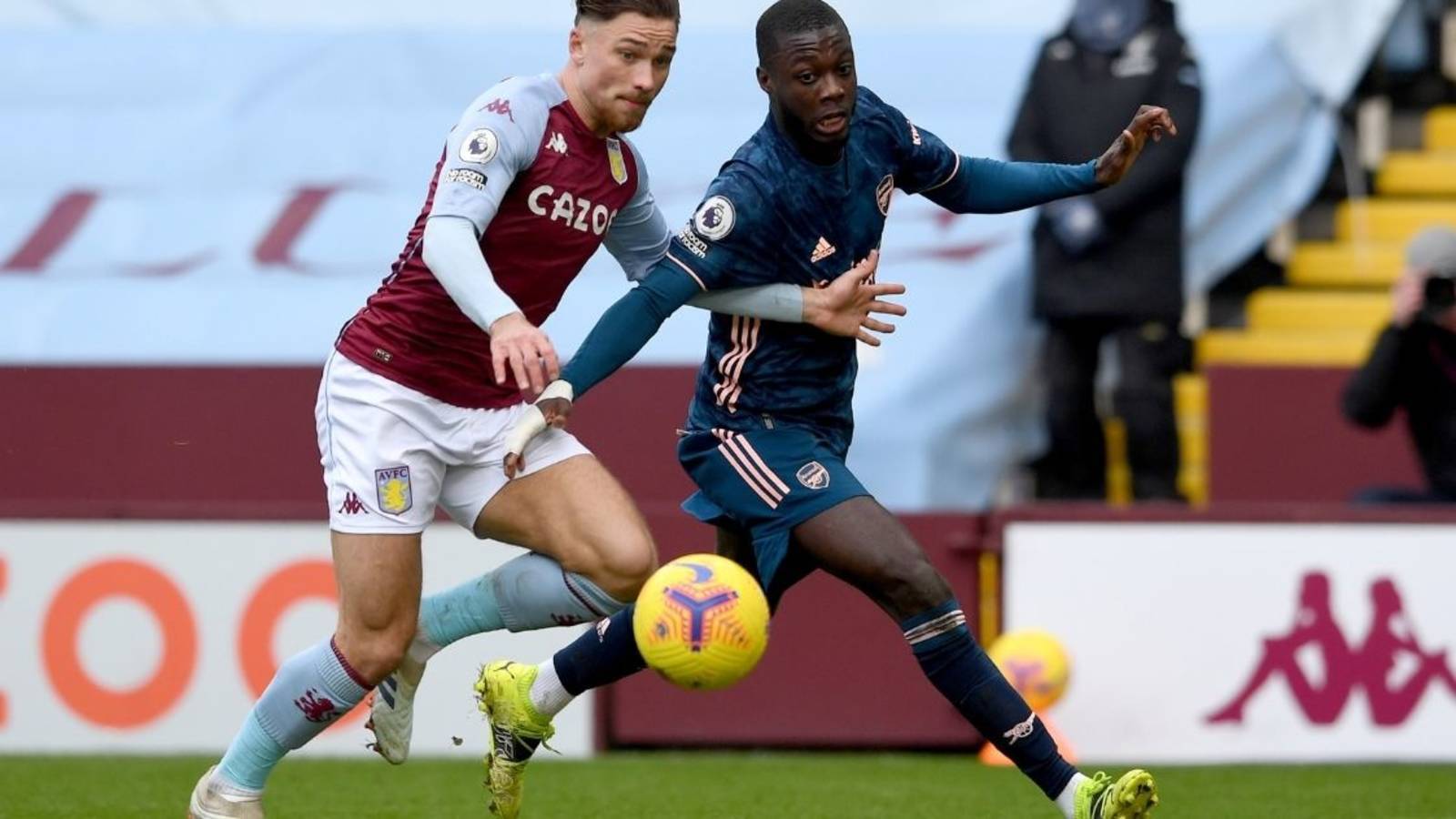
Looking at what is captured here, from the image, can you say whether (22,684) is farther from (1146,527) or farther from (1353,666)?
(1353,666)

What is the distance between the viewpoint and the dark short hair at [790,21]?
5867mm

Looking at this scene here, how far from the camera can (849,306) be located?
5961mm

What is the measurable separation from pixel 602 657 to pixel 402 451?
2.61 ft

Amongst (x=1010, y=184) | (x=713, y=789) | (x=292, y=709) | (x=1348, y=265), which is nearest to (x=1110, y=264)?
(x=1348, y=265)

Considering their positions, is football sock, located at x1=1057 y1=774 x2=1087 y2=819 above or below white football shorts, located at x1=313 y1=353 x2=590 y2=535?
below

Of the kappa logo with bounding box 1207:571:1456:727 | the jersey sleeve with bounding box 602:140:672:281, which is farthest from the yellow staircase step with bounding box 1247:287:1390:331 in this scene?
the jersey sleeve with bounding box 602:140:672:281

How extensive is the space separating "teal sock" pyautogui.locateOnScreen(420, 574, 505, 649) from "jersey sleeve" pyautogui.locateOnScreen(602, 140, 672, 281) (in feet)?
3.13

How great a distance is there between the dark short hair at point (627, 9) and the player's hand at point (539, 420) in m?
0.97

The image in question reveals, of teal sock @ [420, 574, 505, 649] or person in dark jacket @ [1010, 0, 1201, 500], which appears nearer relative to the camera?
teal sock @ [420, 574, 505, 649]

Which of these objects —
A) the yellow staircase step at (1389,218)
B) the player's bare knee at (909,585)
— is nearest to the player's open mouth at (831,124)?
the player's bare knee at (909,585)

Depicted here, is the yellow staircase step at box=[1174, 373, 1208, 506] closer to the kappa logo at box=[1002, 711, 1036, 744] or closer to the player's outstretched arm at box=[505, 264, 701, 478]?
the kappa logo at box=[1002, 711, 1036, 744]

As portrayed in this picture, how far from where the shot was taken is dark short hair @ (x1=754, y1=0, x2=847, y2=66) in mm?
5867

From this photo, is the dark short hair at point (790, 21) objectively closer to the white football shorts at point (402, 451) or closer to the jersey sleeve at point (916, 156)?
the jersey sleeve at point (916, 156)

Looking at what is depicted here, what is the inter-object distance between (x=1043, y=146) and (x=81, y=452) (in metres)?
4.55
